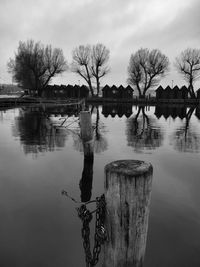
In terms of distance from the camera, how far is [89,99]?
79.9 metres

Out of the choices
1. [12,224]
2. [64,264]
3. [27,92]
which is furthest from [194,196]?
[27,92]

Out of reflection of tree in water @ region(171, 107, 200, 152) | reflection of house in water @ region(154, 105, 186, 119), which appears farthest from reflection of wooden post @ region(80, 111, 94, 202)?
reflection of house in water @ region(154, 105, 186, 119)

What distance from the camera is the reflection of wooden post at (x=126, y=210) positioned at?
2.87 m

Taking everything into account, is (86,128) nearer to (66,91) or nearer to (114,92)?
(114,92)

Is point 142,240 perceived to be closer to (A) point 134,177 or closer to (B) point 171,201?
(A) point 134,177

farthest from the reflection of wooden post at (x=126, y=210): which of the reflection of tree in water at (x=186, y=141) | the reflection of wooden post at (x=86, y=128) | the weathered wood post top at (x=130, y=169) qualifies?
the reflection of tree in water at (x=186, y=141)

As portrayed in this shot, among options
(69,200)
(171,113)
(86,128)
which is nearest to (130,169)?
(69,200)

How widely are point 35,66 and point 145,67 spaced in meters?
38.4

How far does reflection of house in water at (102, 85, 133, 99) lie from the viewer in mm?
85688

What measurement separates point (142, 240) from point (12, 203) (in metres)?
5.93

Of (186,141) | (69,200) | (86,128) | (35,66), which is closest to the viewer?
(69,200)

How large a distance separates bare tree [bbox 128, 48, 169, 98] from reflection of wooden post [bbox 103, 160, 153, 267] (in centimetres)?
8488

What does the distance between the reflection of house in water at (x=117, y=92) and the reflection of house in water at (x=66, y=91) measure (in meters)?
6.85

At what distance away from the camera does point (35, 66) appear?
74.5 m
